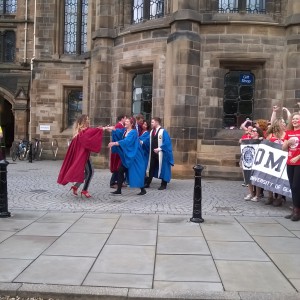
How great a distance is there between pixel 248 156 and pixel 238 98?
459 cm

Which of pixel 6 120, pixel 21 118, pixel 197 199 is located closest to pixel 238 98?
pixel 197 199

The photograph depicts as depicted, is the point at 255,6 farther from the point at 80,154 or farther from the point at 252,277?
the point at 252,277

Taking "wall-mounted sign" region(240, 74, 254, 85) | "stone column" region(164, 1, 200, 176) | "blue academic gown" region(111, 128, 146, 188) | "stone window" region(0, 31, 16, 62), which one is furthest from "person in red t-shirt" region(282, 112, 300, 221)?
"stone window" region(0, 31, 16, 62)

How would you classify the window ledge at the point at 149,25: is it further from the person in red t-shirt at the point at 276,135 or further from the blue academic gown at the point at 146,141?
the person in red t-shirt at the point at 276,135

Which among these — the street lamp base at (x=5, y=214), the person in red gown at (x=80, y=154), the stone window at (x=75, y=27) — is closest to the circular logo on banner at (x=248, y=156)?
the person in red gown at (x=80, y=154)

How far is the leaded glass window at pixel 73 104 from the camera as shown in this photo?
859 inches

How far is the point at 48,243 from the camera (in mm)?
5363

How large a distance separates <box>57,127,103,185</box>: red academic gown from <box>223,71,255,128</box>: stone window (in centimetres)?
604

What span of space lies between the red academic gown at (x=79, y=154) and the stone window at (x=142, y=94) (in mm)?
5955

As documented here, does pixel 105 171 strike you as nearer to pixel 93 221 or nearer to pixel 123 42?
pixel 123 42

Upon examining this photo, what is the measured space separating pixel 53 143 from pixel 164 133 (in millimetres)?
12055

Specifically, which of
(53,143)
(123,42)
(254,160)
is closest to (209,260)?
(254,160)

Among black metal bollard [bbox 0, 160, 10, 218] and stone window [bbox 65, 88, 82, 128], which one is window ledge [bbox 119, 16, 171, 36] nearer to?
stone window [bbox 65, 88, 82, 128]

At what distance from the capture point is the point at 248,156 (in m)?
9.45
